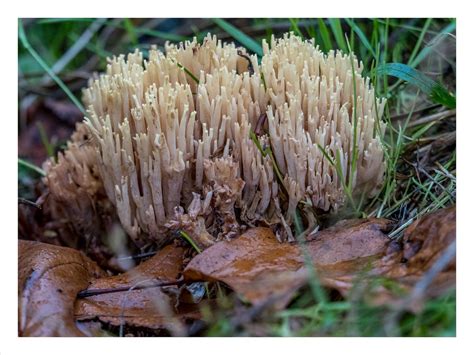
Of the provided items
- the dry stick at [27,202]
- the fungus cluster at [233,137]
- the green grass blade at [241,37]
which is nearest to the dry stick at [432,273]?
the fungus cluster at [233,137]

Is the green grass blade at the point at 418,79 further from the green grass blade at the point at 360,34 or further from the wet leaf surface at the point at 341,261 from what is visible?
the wet leaf surface at the point at 341,261

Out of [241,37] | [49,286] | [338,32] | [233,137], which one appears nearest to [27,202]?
[49,286]

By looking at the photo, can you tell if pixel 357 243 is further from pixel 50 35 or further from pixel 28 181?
pixel 50 35

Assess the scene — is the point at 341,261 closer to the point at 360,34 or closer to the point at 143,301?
the point at 143,301

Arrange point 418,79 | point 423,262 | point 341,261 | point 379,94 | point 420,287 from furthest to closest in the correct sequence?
point 379,94 → point 418,79 → point 341,261 → point 423,262 → point 420,287

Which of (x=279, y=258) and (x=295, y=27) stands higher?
(x=295, y=27)

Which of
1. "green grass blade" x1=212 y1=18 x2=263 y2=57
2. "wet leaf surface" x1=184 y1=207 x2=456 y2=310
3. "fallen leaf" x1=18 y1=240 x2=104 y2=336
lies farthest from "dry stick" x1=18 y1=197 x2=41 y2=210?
"green grass blade" x1=212 y1=18 x2=263 y2=57
